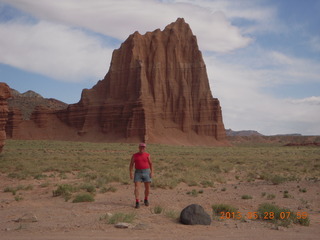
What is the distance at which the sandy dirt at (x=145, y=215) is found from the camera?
704cm

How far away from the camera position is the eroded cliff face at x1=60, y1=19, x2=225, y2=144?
8162cm

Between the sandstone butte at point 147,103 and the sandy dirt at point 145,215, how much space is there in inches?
2520

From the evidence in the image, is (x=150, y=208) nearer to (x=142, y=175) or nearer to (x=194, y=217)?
(x=142, y=175)

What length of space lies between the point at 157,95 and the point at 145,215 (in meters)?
76.8

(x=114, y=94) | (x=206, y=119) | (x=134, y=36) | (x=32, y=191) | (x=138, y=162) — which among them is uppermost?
(x=134, y=36)

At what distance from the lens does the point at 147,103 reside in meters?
81.4

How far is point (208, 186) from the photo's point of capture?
613 inches

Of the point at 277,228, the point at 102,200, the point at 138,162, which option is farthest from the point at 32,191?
the point at 277,228

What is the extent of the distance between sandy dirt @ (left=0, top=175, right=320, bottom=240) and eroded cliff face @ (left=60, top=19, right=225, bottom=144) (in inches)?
2551

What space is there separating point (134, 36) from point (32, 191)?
79.6 meters

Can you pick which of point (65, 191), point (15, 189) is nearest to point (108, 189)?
point (65, 191)

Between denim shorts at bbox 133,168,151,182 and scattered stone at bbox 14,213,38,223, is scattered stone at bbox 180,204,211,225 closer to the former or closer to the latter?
denim shorts at bbox 133,168,151,182

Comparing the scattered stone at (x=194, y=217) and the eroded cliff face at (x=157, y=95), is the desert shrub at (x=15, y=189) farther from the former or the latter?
the eroded cliff face at (x=157, y=95)

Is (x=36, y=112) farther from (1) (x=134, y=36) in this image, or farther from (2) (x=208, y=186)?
(2) (x=208, y=186)
